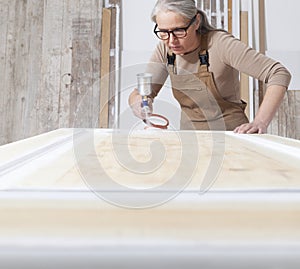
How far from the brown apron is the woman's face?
7cm

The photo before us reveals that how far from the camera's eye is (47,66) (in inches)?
123

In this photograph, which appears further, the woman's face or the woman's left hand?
the woman's face

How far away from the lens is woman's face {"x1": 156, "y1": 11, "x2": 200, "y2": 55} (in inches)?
67.7

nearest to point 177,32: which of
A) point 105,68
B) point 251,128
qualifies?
point 251,128

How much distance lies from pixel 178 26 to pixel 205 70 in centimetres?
26

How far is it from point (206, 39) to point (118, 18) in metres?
1.44

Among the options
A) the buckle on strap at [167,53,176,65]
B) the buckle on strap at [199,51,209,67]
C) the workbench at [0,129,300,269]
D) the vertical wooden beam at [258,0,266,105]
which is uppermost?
the vertical wooden beam at [258,0,266,105]

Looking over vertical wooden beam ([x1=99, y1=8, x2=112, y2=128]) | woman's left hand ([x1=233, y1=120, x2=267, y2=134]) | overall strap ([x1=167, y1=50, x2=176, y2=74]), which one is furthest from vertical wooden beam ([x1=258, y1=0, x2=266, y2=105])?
woman's left hand ([x1=233, y1=120, x2=267, y2=134])

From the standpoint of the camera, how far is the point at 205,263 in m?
0.28

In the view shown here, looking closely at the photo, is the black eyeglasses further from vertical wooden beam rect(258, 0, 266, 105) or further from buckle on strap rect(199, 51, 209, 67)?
vertical wooden beam rect(258, 0, 266, 105)

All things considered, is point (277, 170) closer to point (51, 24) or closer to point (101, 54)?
point (101, 54)

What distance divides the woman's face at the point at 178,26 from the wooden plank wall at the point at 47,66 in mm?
1364

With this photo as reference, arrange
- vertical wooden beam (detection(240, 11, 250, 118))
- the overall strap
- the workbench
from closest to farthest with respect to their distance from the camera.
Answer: the workbench < the overall strap < vertical wooden beam (detection(240, 11, 250, 118))

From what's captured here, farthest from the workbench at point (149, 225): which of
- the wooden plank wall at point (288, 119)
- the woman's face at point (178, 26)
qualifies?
the wooden plank wall at point (288, 119)
